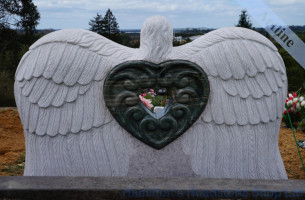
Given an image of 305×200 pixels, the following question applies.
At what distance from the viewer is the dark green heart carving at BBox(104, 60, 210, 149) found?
2.57m

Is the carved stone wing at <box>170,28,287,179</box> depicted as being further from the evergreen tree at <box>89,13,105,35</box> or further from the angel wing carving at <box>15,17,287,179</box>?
the evergreen tree at <box>89,13,105,35</box>

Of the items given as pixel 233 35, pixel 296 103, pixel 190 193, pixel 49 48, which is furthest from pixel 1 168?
pixel 296 103

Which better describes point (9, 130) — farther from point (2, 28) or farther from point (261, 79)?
point (2, 28)

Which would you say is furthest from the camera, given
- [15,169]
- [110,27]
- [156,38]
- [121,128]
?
[110,27]

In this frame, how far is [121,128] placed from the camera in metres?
2.65

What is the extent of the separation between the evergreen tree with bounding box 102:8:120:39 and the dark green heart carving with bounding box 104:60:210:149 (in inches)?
536

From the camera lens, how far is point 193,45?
2672 mm

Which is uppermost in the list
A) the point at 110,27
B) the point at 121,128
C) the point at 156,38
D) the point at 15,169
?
the point at 110,27

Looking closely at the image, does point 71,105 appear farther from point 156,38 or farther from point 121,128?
point 156,38

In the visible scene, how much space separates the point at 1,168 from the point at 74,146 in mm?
1644

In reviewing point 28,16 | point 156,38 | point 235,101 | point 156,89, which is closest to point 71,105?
point 156,89

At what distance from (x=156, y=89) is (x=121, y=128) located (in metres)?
0.43

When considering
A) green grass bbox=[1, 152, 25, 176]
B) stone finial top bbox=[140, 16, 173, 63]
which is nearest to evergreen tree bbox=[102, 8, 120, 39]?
green grass bbox=[1, 152, 25, 176]

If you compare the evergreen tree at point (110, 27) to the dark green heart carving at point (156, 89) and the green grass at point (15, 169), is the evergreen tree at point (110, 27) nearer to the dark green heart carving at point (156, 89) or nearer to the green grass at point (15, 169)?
the green grass at point (15, 169)
